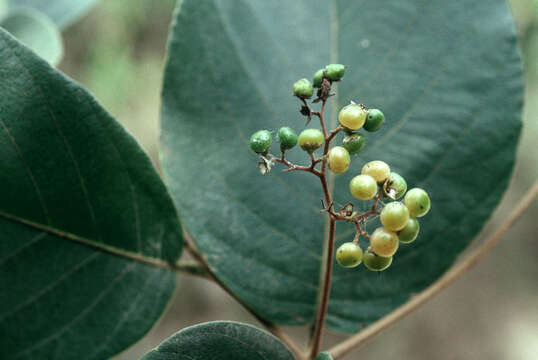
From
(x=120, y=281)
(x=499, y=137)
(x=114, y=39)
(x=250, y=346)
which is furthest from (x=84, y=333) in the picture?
(x=114, y=39)

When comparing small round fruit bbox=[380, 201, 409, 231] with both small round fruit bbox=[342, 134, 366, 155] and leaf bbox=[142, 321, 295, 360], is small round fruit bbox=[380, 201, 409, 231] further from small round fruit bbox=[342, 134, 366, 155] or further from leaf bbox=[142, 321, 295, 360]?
→ leaf bbox=[142, 321, 295, 360]

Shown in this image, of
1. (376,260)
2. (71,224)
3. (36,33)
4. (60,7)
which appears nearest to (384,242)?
(376,260)

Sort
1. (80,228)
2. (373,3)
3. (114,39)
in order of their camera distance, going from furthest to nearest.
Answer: (114,39) < (373,3) < (80,228)

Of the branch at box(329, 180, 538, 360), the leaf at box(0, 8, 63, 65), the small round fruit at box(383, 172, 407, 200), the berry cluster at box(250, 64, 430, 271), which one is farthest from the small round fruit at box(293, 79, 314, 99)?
the leaf at box(0, 8, 63, 65)

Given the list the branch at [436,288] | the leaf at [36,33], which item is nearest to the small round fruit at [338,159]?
the branch at [436,288]

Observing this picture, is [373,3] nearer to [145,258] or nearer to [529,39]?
[145,258]

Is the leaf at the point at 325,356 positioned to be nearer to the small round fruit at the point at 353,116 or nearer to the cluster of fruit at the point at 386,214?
the cluster of fruit at the point at 386,214

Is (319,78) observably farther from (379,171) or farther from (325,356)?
(325,356)
